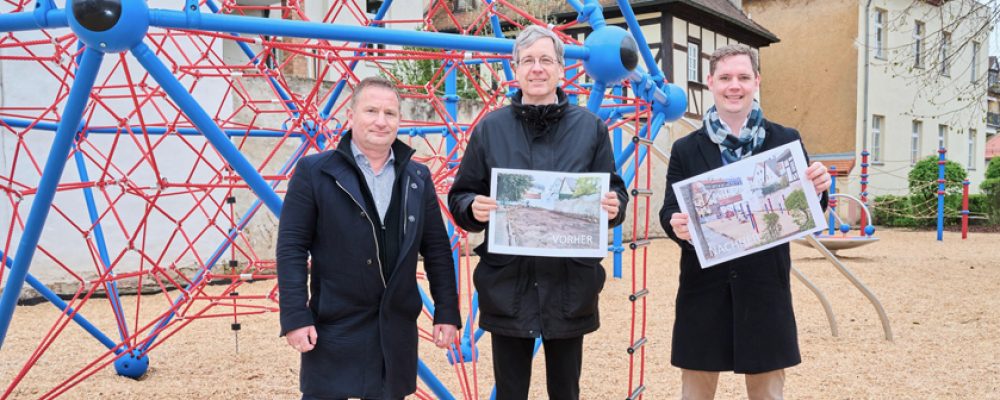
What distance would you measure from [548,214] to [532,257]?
127 mm

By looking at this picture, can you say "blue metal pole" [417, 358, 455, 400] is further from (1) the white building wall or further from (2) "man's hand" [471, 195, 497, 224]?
(1) the white building wall

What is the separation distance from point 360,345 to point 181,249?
6625mm

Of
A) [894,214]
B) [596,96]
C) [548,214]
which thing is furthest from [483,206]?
[894,214]

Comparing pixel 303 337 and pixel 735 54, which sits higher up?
pixel 735 54

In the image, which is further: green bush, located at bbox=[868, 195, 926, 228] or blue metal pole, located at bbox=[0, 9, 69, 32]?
green bush, located at bbox=[868, 195, 926, 228]

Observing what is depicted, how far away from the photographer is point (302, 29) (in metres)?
2.06

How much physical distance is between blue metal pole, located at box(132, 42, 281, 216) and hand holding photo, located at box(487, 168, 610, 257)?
62 centimetres

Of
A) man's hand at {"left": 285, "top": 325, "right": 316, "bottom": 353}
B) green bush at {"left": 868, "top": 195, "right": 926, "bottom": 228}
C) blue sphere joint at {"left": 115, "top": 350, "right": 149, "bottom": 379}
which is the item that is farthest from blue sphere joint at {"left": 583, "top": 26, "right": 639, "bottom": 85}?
green bush at {"left": 868, "top": 195, "right": 926, "bottom": 228}

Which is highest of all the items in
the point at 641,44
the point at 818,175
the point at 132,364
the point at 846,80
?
the point at 846,80

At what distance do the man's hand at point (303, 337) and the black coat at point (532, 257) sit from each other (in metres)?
0.45

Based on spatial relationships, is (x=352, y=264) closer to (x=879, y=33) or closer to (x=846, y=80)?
(x=846, y=80)

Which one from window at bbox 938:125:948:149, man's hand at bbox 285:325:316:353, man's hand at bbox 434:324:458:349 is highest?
window at bbox 938:125:948:149

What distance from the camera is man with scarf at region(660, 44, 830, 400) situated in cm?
226

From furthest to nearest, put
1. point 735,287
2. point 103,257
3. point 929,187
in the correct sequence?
point 929,187, point 103,257, point 735,287
